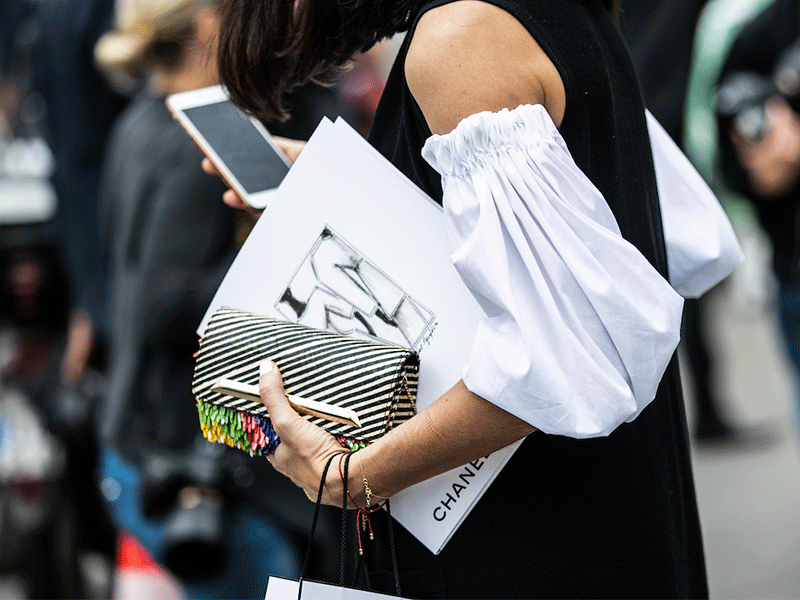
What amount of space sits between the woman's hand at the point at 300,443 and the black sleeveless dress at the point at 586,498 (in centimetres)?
14

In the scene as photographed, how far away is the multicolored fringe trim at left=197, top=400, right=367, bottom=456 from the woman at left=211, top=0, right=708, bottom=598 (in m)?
0.02

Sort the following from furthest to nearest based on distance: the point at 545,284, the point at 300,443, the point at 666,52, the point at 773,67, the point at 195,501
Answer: the point at 666,52, the point at 773,67, the point at 195,501, the point at 300,443, the point at 545,284

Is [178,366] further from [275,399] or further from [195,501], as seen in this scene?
[275,399]

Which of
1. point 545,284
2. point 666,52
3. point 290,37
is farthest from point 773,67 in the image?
point 545,284

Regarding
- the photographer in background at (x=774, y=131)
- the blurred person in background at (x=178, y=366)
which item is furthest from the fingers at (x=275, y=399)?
the photographer in background at (x=774, y=131)

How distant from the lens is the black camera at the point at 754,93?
274cm

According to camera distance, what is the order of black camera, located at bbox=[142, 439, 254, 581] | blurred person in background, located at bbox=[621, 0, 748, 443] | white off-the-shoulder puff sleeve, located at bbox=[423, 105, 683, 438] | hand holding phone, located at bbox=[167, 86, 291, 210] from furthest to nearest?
blurred person in background, located at bbox=[621, 0, 748, 443], black camera, located at bbox=[142, 439, 254, 581], hand holding phone, located at bbox=[167, 86, 291, 210], white off-the-shoulder puff sleeve, located at bbox=[423, 105, 683, 438]

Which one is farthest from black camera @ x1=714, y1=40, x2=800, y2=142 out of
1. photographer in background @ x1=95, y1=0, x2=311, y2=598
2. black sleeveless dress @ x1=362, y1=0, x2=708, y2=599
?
black sleeveless dress @ x1=362, y1=0, x2=708, y2=599

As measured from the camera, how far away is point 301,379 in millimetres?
1164

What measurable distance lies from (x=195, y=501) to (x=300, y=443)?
119cm

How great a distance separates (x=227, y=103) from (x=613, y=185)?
2.29 feet

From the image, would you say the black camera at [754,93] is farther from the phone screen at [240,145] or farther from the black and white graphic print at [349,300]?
the black and white graphic print at [349,300]

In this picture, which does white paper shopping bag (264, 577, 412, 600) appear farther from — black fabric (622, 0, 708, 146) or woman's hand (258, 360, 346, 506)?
black fabric (622, 0, 708, 146)

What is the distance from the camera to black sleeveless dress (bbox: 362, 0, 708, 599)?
118 cm
